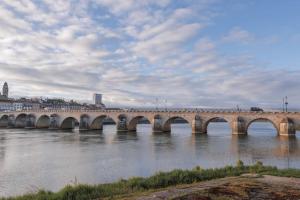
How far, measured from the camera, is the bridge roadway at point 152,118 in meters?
55.5

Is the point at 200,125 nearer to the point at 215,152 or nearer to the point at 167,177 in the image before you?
the point at 215,152

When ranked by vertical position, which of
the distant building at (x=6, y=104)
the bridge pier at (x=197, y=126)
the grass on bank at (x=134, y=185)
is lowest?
the grass on bank at (x=134, y=185)

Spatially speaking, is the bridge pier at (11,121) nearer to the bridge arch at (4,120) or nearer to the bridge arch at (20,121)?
the bridge arch at (20,121)

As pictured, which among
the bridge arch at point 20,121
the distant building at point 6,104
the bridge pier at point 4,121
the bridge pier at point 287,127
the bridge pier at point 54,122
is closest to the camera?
the bridge pier at point 287,127

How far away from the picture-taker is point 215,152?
113 ft

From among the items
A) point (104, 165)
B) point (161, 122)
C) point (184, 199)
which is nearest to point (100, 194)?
point (184, 199)

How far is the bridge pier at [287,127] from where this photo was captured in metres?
53.4

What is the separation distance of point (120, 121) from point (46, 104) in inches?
3731

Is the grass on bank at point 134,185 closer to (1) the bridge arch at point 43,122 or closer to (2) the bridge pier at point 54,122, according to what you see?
(2) the bridge pier at point 54,122

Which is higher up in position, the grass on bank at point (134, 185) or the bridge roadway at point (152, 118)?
the bridge roadway at point (152, 118)

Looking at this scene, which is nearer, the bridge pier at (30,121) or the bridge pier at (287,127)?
the bridge pier at (287,127)

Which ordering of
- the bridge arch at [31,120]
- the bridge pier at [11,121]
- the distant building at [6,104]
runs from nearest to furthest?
the bridge arch at [31,120], the bridge pier at [11,121], the distant building at [6,104]

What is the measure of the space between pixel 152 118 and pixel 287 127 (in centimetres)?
2585

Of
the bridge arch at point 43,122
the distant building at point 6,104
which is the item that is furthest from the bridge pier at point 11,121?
the distant building at point 6,104
